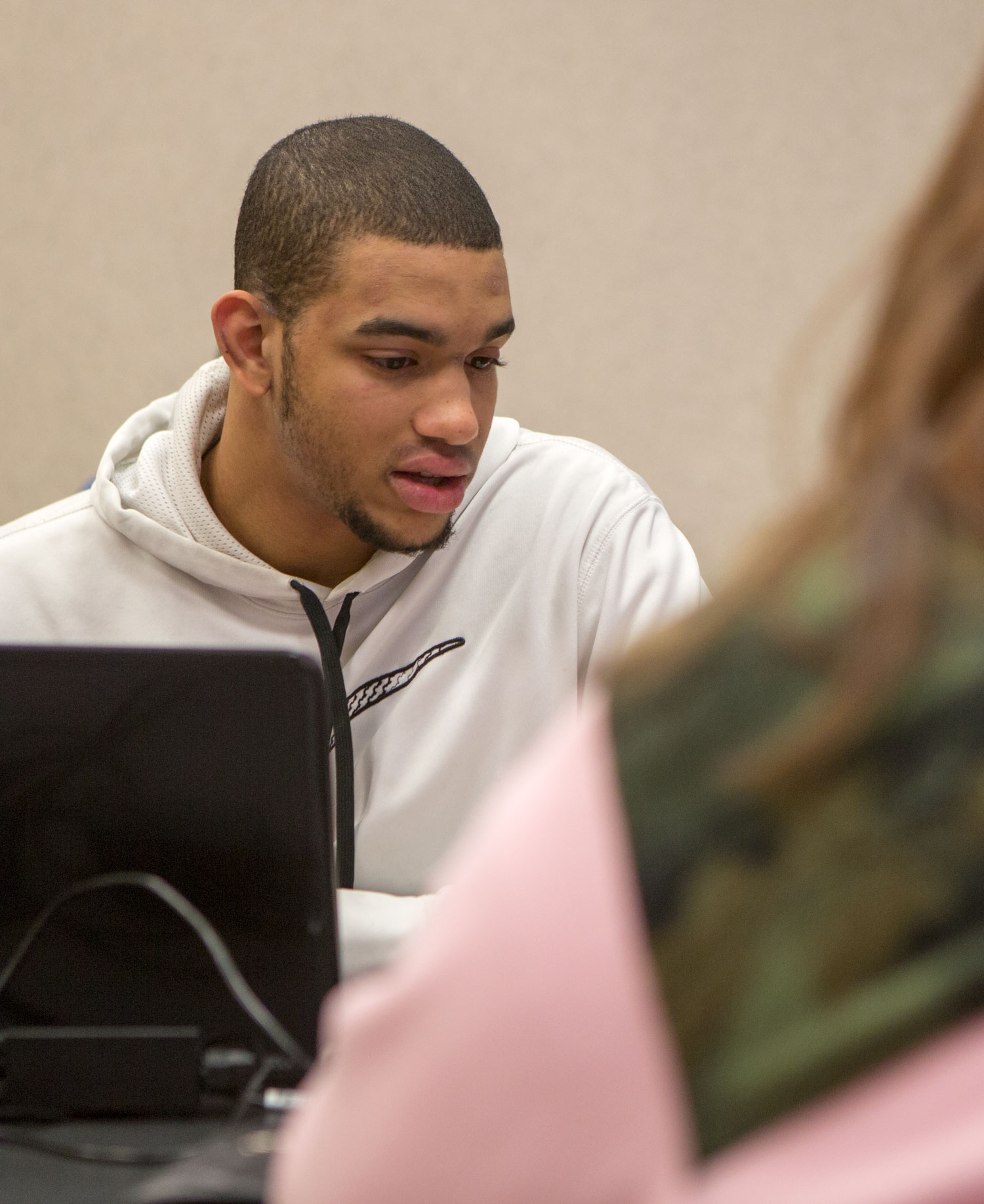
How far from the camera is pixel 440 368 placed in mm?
1414

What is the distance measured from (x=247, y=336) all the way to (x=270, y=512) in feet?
0.66

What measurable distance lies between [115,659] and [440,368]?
69 centimetres

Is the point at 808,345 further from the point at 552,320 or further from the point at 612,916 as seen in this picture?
the point at 552,320

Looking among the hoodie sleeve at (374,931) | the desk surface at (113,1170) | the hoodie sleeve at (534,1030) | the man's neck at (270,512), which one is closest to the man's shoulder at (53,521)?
the man's neck at (270,512)

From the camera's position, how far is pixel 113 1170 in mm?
750

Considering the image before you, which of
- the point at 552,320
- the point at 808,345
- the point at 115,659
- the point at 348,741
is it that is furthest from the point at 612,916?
the point at 552,320

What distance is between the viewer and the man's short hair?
1.40 m

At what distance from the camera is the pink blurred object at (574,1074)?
334 mm

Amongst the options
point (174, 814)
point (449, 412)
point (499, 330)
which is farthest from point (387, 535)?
point (174, 814)

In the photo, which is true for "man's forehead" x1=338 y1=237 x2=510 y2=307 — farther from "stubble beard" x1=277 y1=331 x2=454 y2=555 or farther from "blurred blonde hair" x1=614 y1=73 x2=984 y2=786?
"blurred blonde hair" x1=614 y1=73 x2=984 y2=786

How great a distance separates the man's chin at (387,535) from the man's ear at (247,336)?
18 centimetres

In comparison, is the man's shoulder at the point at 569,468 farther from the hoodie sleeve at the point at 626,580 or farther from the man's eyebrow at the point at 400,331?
the man's eyebrow at the point at 400,331

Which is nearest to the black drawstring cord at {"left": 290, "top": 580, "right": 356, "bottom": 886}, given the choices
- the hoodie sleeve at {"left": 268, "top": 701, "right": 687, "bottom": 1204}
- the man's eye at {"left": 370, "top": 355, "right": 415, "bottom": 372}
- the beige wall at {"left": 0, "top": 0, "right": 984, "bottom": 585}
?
the man's eye at {"left": 370, "top": 355, "right": 415, "bottom": 372}

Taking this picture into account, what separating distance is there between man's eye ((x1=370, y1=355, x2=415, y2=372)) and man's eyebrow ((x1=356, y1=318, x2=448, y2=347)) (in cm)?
3
